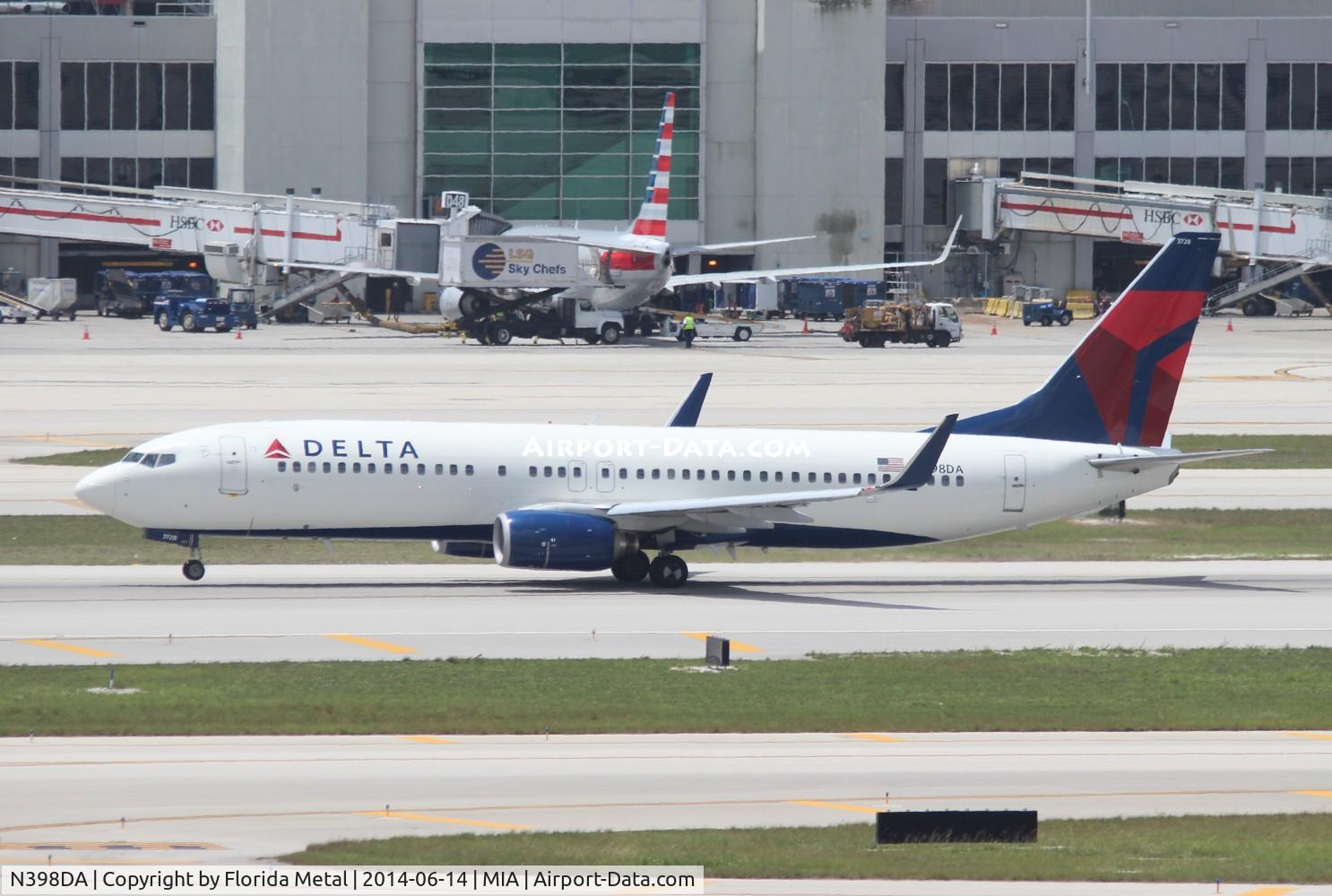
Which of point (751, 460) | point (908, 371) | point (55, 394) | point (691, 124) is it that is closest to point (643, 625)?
point (751, 460)

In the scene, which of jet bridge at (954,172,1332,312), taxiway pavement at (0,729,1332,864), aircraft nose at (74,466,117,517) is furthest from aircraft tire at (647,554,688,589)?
jet bridge at (954,172,1332,312)

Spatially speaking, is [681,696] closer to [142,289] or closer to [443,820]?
[443,820]

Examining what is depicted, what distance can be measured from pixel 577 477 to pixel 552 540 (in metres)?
2.29

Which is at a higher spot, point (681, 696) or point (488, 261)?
point (488, 261)

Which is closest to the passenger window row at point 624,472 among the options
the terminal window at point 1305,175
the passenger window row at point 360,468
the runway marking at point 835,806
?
the passenger window row at point 360,468

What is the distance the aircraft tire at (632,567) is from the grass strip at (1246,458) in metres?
→ 25.2

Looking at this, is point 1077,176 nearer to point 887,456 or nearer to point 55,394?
point 55,394

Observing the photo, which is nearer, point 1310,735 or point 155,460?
point 1310,735

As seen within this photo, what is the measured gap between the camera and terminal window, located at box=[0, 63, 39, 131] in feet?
452

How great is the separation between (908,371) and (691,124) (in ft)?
151

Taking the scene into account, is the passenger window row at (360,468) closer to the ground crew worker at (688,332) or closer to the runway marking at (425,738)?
the runway marking at (425,738)

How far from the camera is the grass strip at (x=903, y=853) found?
59.9ft

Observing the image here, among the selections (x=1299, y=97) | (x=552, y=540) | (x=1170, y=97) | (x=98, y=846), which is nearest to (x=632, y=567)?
(x=552, y=540)

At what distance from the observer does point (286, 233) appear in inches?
4715
